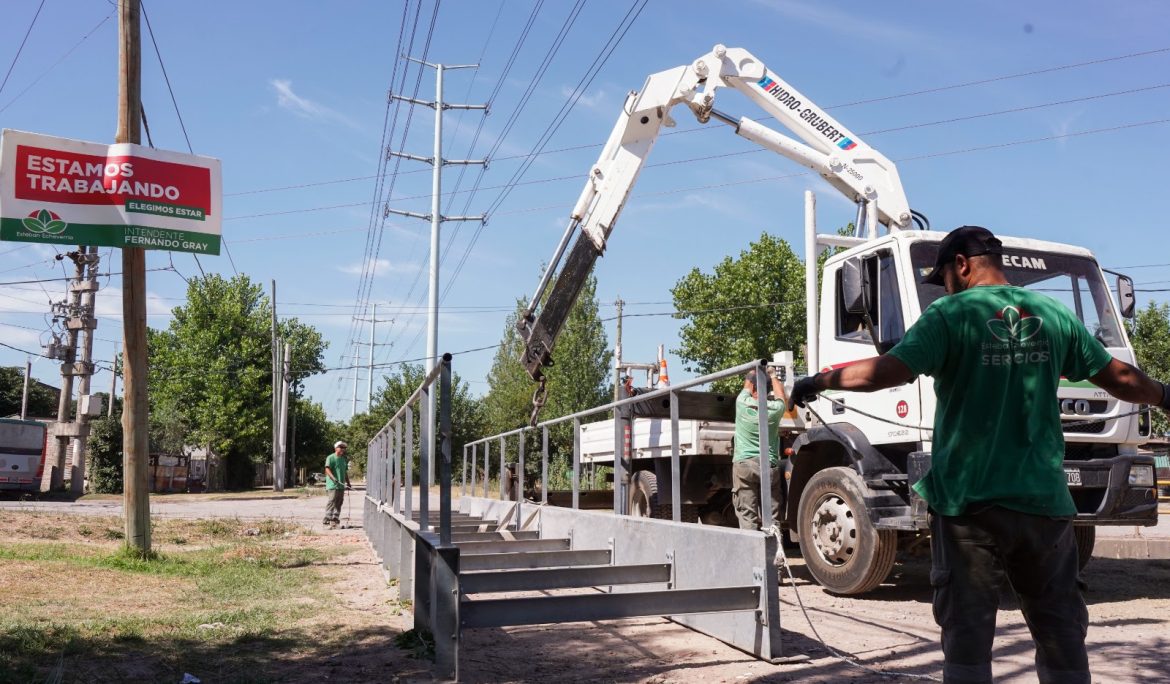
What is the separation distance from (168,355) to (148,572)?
4633 cm

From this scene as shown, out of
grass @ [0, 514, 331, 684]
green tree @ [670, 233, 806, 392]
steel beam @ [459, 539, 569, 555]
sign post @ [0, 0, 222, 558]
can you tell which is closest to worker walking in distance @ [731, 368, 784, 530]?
steel beam @ [459, 539, 569, 555]

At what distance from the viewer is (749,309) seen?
37.2 metres

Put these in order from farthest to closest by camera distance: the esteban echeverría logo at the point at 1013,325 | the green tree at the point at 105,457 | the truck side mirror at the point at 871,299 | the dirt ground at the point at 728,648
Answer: the green tree at the point at 105,457 → the truck side mirror at the point at 871,299 → the dirt ground at the point at 728,648 → the esteban echeverría logo at the point at 1013,325

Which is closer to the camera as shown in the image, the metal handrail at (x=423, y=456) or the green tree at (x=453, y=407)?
the metal handrail at (x=423, y=456)

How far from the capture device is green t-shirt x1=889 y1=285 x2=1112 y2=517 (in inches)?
112

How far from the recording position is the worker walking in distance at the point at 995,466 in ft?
9.21

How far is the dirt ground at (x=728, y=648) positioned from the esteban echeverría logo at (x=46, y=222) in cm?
613

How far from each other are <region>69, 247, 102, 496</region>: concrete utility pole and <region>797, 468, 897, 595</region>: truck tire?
32.4m

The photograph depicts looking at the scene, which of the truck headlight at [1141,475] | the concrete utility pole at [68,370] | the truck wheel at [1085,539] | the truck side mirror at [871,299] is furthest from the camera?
the concrete utility pole at [68,370]

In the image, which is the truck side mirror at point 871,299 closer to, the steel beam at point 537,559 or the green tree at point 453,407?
the steel beam at point 537,559

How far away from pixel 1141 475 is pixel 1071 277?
170 centimetres

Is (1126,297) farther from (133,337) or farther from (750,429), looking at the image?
(133,337)

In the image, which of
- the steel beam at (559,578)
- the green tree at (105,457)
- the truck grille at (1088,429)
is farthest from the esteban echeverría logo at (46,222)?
the green tree at (105,457)

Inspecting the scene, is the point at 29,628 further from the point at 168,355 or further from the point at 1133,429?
the point at 168,355
